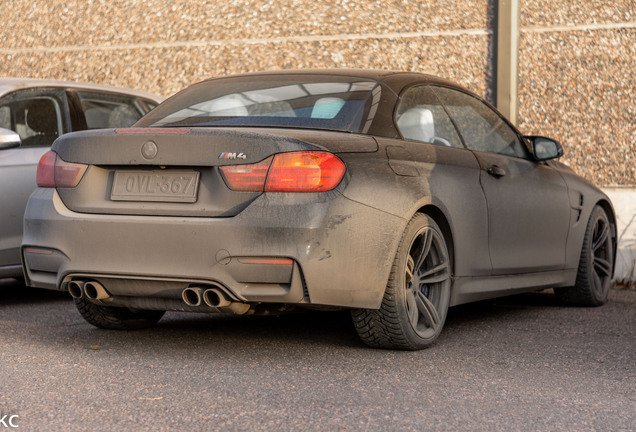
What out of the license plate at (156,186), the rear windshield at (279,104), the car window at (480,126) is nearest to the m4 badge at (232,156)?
the license plate at (156,186)

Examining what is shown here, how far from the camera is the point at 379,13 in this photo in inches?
391

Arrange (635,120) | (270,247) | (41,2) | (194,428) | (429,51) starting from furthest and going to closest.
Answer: (41,2), (429,51), (635,120), (270,247), (194,428)

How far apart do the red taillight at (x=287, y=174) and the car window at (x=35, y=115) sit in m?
3.10

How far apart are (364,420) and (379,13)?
7.04 metres

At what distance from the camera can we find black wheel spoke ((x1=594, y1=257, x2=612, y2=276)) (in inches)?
285

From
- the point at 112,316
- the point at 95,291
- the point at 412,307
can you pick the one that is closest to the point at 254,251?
the point at 95,291

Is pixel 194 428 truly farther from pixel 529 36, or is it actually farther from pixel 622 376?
pixel 529 36

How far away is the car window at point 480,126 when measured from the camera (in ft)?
18.9

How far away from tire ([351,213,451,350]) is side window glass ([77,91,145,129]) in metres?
3.51

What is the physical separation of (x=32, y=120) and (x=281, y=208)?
354 cm

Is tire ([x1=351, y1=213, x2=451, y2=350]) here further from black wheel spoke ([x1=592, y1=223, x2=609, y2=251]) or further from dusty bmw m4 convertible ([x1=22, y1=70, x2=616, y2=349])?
black wheel spoke ([x1=592, y1=223, x2=609, y2=251])

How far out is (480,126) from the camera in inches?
236

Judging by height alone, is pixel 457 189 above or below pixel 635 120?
above

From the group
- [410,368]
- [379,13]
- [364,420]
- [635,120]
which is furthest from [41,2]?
[364,420]
